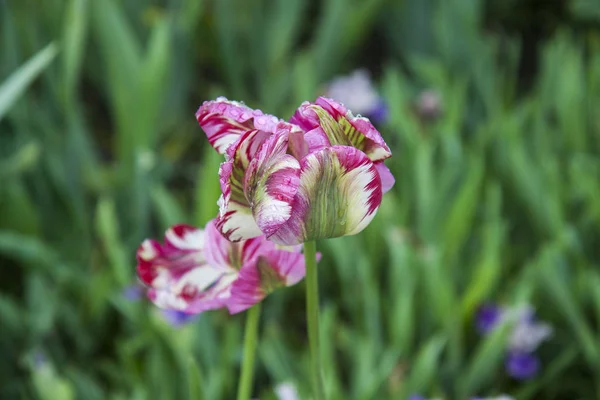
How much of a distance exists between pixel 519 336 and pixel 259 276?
2.49 feet

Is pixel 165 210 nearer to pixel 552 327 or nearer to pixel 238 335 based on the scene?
pixel 238 335

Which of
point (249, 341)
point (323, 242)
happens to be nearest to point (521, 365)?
point (323, 242)

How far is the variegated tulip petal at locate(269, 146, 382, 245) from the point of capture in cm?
43

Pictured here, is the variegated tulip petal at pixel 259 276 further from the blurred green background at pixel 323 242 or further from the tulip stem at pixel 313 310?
the blurred green background at pixel 323 242

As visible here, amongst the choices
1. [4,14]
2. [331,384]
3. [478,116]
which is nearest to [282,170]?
[331,384]

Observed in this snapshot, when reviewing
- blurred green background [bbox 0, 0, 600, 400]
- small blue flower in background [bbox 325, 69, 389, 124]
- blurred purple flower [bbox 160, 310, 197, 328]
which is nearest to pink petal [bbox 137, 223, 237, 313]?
blurred green background [bbox 0, 0, 600, 400]

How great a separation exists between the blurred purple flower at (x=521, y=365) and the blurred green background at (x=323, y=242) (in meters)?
0.03

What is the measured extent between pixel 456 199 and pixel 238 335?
407 millimetres

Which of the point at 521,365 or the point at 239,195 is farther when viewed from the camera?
the point at 521,365

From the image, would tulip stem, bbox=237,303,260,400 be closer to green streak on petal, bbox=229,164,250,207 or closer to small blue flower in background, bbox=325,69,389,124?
green streak on petal, bbox=229,164,250,207

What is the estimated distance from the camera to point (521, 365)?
1.15 meters

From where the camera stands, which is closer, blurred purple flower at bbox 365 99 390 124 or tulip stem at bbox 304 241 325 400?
tulip stem at bbox 304 241 325 400

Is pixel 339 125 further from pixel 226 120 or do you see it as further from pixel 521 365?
pixel 521 365

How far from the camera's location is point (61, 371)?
1.26 metres
